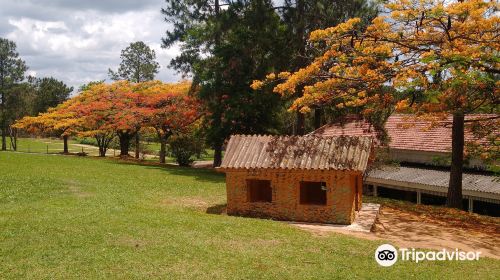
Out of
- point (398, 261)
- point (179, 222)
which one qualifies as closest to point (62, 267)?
point (179, 222)

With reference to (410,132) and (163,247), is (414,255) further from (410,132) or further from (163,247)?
(410,132)

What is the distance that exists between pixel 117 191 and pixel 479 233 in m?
14.0

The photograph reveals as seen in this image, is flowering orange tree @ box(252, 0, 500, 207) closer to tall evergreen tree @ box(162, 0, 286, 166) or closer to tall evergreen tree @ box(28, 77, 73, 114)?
tall evergreen tree @ box(162, 0, 286, 166)

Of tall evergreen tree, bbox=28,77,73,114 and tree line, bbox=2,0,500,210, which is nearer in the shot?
tree line, bbox=2,0,500,210

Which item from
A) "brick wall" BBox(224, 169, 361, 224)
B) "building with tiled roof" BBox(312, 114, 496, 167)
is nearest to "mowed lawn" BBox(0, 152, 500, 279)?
"brick wall" BBox(224, 169, 361, 224)

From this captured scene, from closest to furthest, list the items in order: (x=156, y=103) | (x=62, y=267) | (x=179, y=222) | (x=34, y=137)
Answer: (x=62, y=267)
(x=179, y=222)
(x=156, y=103)
(x=34, y=137)

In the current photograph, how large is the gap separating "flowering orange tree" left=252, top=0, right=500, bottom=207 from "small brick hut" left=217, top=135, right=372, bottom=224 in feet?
6.75

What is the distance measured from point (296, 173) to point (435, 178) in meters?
12.6

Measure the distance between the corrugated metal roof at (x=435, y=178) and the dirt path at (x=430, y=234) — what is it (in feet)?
19.8

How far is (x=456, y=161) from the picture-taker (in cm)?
1944

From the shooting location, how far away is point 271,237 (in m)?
12.4

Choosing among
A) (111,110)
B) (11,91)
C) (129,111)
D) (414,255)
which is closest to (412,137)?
(414,255)

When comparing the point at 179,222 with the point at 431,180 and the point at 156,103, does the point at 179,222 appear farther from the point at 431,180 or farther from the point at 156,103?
the point at 156,103

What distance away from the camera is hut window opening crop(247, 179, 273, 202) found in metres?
17.2
